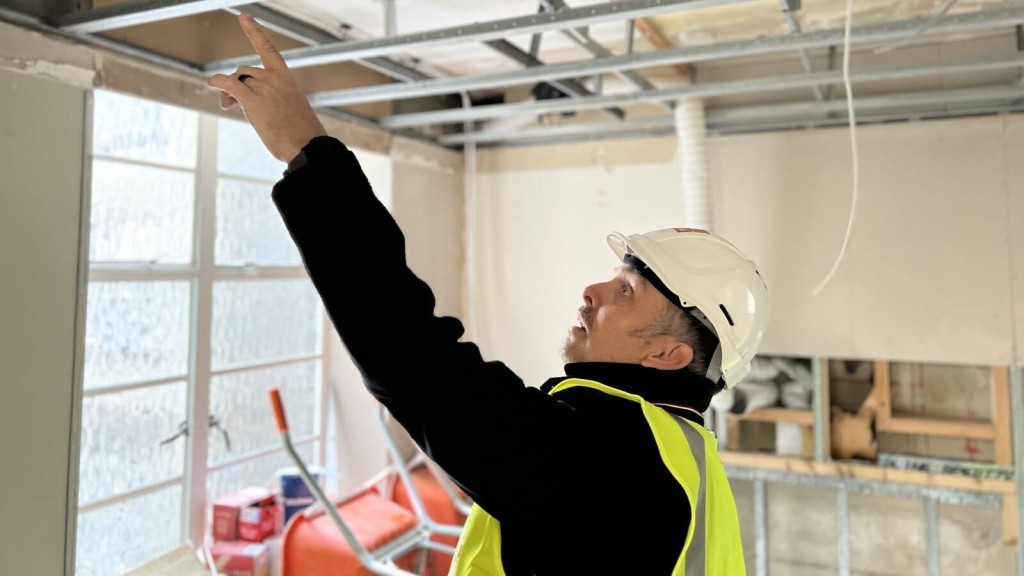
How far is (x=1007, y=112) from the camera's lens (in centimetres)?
270

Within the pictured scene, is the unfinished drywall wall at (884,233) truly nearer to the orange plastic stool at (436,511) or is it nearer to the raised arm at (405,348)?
the orange plastic stool at (436,511)

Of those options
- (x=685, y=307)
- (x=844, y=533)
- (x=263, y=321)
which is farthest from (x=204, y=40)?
(x=844, y=533)

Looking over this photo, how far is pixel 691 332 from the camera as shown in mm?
1079

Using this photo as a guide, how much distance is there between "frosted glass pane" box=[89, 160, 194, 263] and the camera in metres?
2.27

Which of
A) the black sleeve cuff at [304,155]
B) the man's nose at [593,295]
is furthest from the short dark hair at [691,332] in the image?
the black sleeve cuff at [304,155]

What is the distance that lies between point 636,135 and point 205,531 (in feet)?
8.18

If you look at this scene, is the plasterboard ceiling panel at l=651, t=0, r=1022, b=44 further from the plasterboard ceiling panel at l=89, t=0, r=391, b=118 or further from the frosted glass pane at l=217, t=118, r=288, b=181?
the frosted glass pane at l=217, t=118, r=288, b=181

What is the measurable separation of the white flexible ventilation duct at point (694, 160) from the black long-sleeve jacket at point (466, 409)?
2064 mm

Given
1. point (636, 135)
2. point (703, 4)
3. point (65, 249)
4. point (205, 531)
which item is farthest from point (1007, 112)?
point (205, 531)

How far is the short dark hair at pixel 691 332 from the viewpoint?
3.50ft

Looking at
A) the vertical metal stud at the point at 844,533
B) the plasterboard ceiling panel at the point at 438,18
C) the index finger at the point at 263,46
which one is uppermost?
the plasterboard ceiling panel at the point at 438,18

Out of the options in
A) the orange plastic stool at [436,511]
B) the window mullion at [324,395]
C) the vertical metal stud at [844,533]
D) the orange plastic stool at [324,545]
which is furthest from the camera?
the window mullion at [324,395]

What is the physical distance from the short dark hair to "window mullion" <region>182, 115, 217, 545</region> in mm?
2016

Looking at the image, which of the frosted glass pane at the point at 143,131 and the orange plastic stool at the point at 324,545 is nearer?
the frosted glass pane at the point at 143,131
